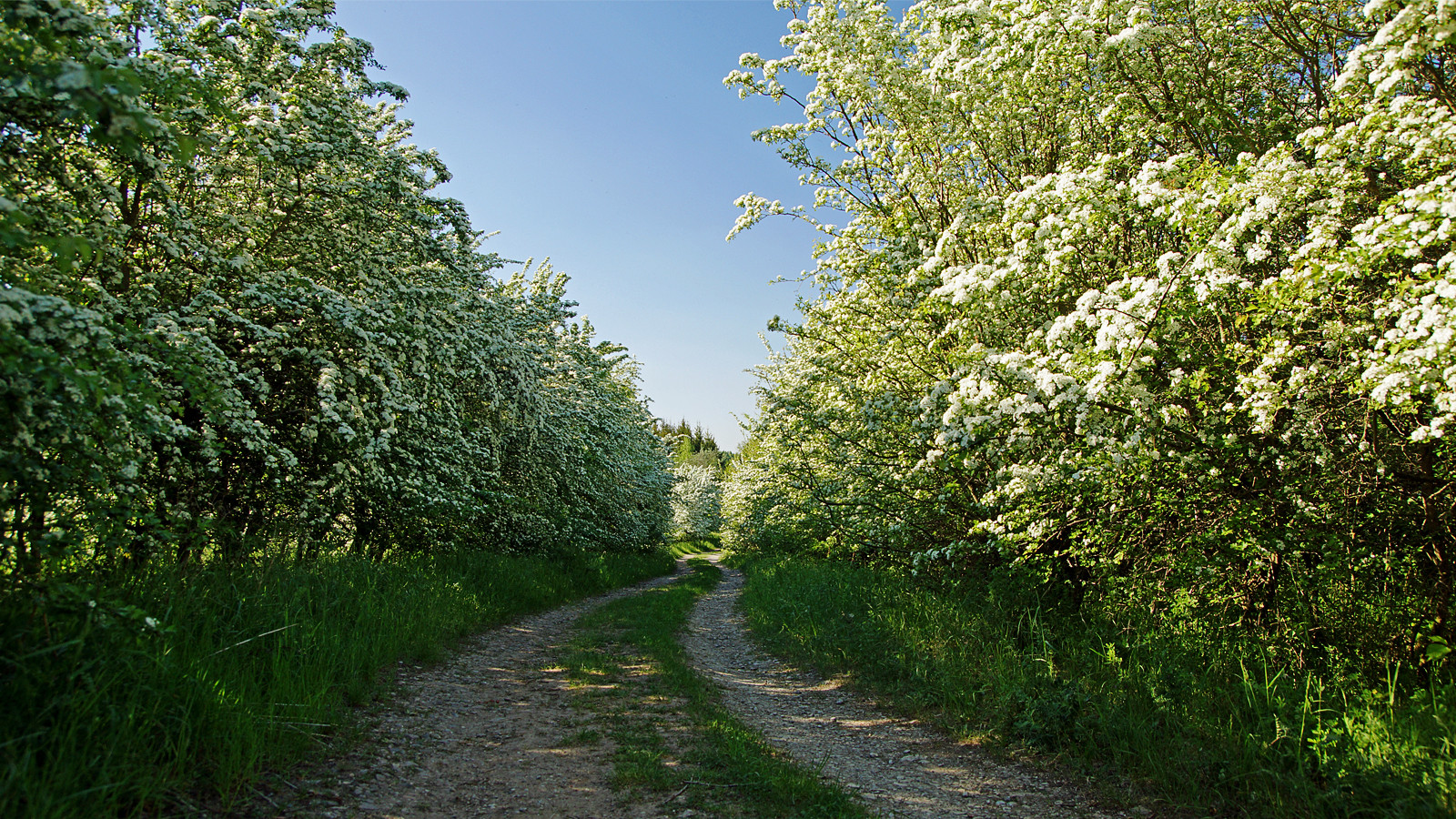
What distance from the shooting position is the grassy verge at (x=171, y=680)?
3814 mm

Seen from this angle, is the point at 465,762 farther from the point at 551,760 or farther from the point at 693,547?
the point at 693,547

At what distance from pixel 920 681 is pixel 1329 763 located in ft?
13.8

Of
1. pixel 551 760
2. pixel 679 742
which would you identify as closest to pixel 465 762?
pixel 551 760

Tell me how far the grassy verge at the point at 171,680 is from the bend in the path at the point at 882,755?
4.55m

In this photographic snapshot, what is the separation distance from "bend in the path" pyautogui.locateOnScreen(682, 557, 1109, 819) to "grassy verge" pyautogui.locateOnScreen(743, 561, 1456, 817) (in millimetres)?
435

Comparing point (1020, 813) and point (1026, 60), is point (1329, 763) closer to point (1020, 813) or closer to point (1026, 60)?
point (1020, 813)

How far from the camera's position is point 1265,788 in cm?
502

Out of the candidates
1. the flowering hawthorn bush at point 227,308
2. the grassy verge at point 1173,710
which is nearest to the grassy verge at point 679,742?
the grassy verge at point 1173,710

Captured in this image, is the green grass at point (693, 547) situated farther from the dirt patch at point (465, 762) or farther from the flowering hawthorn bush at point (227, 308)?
the dirt patch at point (465, 762)

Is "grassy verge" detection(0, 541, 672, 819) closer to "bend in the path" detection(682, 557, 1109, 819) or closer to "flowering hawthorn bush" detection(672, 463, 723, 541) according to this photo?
"bend in the path" detection(682, 557, 1109, 819)

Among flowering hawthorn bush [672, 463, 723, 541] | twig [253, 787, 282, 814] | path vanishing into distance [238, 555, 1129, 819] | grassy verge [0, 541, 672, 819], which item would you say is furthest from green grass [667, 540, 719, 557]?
twig [253, 787, 282, 814]

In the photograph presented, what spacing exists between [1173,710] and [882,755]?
2760 millimetres

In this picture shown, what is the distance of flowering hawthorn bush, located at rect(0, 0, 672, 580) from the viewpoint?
3670mm

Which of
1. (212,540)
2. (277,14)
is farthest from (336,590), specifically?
(277,14)
